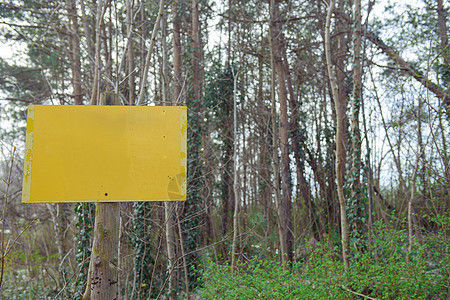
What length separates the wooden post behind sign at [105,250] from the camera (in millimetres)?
2029

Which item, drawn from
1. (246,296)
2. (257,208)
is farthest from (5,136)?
(246,296)

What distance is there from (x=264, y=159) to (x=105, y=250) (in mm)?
7467

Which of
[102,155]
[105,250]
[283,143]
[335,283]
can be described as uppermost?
[283,143]

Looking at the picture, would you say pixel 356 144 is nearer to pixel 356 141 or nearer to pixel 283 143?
pixel 356 141

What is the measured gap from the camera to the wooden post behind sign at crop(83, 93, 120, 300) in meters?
2.03

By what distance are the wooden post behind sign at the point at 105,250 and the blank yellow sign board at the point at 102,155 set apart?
0.26 metres

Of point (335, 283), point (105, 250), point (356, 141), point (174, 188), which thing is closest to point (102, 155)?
point (174, 188)

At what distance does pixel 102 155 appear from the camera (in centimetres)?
180

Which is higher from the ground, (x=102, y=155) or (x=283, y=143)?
(x=283, y=143)

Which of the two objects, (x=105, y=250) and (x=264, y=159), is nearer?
(x=105, y=250)

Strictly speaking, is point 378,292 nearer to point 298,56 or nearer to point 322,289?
point 322,289

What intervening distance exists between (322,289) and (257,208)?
6.84m

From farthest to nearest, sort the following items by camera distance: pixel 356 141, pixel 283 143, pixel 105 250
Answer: pixel 283 143, pixel 356 141, pixel 105 250

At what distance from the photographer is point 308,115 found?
10.5m
